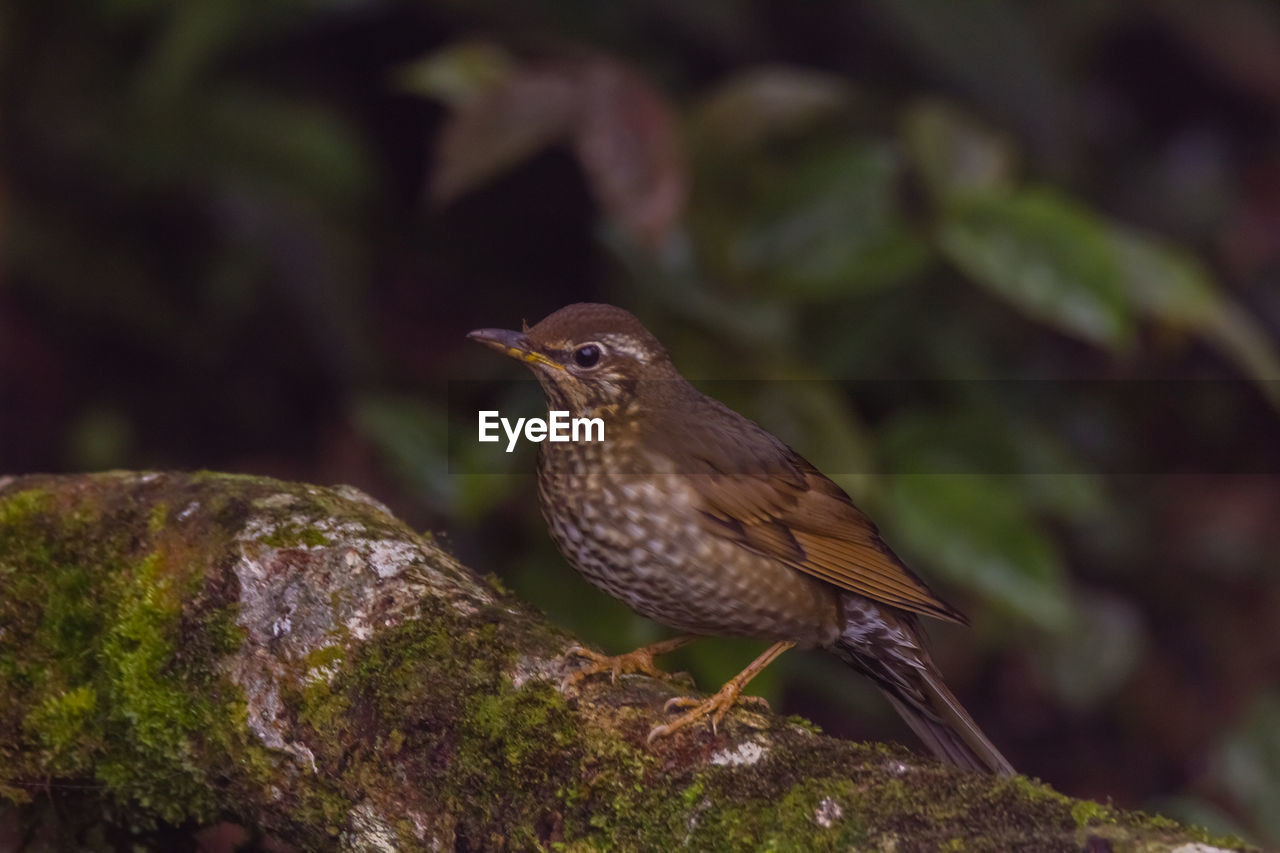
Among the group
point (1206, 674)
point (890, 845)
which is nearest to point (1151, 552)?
point (1206, 674)

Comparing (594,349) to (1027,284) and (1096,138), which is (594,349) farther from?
(1096,138)

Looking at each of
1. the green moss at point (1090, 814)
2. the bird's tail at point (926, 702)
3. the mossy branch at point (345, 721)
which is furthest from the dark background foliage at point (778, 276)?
the green moss at point (1090, 814)

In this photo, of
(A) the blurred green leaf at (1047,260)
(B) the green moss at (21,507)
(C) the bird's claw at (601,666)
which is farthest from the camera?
(A) the blurred green leaf at (1047,260)

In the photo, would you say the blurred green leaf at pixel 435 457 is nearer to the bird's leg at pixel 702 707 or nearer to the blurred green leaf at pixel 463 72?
the blurred green leaf at pixel 463 72

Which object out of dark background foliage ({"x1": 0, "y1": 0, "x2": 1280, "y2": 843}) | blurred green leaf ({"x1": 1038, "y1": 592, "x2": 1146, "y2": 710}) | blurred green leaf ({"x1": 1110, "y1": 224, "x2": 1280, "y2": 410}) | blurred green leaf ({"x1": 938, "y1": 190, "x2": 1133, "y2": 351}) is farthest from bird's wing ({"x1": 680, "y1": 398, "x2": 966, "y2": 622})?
blurred green leaf ({"x1": 1038, "y1": 592, "x2": 1146, "y2": 710})

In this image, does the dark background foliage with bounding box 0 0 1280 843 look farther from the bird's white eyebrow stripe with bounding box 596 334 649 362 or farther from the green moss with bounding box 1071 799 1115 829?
the green moss with bounding box 1071 799 1115 829

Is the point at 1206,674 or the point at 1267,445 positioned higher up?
the point at 1267,445

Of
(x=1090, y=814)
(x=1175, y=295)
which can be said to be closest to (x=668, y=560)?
(x=1090, y=814)

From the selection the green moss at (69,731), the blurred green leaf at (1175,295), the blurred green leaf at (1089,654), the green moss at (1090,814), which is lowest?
the blurred green leaf at (1089,654)
